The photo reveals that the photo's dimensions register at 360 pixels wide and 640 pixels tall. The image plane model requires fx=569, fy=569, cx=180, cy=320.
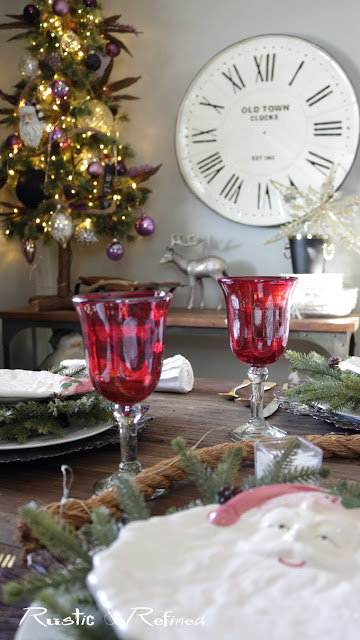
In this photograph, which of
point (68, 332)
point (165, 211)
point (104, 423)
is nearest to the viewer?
point (104, 423)

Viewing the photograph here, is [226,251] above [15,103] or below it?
below

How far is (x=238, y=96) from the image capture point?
2.61 m

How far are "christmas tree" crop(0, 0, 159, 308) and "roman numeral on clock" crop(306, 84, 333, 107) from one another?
74 cm

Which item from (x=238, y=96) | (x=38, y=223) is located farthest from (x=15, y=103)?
(x=238, y=96)

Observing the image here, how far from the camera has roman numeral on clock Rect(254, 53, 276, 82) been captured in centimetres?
252

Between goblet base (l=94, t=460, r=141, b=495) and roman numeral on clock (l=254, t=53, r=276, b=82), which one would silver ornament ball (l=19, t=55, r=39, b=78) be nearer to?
roman numeral on clock (l=254, t=53, r=276, b=82)

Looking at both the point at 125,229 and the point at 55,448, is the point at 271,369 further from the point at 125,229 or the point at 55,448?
the point at 55,448

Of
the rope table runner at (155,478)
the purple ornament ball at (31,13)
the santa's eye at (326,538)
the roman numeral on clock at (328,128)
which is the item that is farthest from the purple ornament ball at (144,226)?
the santa's eye at (326,538)

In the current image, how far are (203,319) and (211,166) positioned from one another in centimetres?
85

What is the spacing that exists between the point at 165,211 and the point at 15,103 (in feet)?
2.75

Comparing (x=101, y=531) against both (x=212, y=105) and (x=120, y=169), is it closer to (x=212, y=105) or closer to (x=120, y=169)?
(x=120, y=169)

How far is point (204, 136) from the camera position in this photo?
2680 millimetres

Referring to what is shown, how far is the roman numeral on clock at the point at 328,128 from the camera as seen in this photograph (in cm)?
245

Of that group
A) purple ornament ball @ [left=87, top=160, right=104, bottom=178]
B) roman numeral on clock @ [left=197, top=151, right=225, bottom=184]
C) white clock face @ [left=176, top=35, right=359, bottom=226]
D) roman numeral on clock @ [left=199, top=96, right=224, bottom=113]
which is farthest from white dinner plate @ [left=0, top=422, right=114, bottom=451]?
roman numeral on clock @ [left=199, top=96, right=224, bottom=113]
